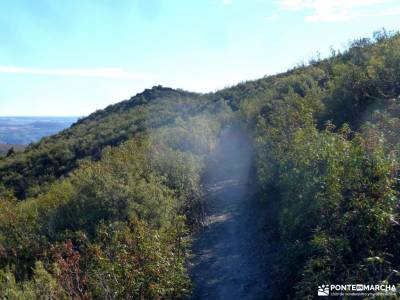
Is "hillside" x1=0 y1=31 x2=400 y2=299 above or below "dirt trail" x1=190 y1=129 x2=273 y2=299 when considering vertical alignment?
above

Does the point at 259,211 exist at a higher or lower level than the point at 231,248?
higher

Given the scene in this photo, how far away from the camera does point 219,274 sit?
7.86 meters

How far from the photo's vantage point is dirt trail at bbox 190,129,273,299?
7222 mm

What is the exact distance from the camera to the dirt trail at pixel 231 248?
7222 mm

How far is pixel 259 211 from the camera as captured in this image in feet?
34.8

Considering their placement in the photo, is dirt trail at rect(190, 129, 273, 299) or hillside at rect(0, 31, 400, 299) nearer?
hillside at rect(0, 31, 400, 299)

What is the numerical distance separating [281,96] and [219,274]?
12197 millimetres

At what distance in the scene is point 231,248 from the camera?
9.01m

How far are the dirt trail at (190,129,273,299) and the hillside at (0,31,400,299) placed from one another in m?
0.08

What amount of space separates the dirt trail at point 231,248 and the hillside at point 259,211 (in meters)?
0.08

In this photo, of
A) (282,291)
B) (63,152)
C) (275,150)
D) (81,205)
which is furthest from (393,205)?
(63,152)

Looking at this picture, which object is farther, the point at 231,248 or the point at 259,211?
the point at 259,211

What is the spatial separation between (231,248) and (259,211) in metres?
1.91

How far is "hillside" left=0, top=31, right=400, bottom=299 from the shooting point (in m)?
4.83
